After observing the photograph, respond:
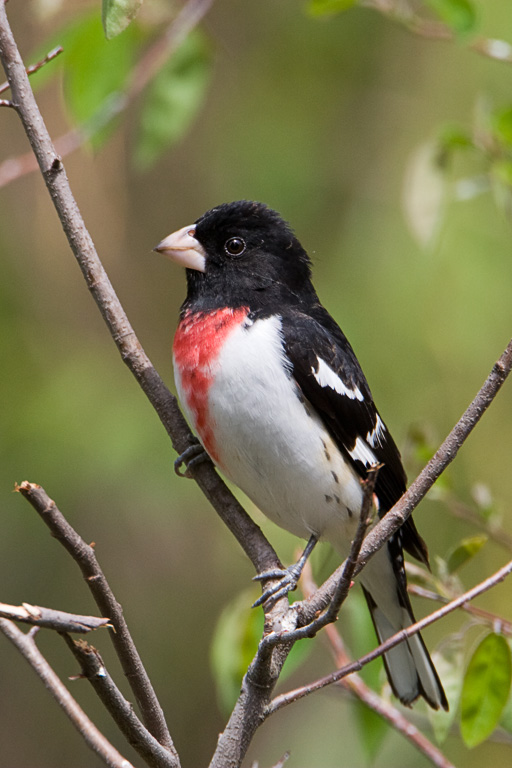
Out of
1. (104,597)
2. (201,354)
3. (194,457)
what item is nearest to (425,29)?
(201,354)

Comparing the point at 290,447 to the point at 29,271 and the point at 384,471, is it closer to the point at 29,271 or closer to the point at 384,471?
the point at 384,471

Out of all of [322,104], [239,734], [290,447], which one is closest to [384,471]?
[290,447]

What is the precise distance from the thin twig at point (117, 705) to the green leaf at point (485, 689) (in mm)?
733

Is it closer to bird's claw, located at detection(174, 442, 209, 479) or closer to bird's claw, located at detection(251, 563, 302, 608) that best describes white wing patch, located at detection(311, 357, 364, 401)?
bird's claw, located at detection(174, 442, 209, 479)

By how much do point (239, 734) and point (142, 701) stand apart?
0.19 meters

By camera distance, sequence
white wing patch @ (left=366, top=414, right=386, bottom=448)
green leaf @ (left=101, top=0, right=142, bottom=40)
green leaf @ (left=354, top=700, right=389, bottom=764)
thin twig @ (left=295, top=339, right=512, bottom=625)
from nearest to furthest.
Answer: green leaf @ (left=101, top=0, right=142, bottom=40), thin twig @ (left=295, top=339, right=512, bottom=625), green leaf @ (left=354, top=700, right=389, bottom=764), white wing patch @ (left=366, top=414, right=386, bottom=448)

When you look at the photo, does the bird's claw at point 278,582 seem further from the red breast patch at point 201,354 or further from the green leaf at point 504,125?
the green leaf at point 504,125

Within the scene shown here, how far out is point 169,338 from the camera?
488 centimetres

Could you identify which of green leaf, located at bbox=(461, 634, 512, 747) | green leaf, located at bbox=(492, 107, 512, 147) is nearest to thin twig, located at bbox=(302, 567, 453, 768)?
green leaf, located at bbox=(461, 634, 512, 747)

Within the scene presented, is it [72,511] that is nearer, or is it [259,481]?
[259,481]

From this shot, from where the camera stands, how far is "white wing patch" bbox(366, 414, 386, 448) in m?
2.71

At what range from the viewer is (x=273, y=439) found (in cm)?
241

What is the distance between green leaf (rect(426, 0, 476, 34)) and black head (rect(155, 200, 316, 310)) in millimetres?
781

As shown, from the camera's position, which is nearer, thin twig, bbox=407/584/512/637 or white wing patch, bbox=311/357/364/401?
thin twig, bbox=407/584/512/637
